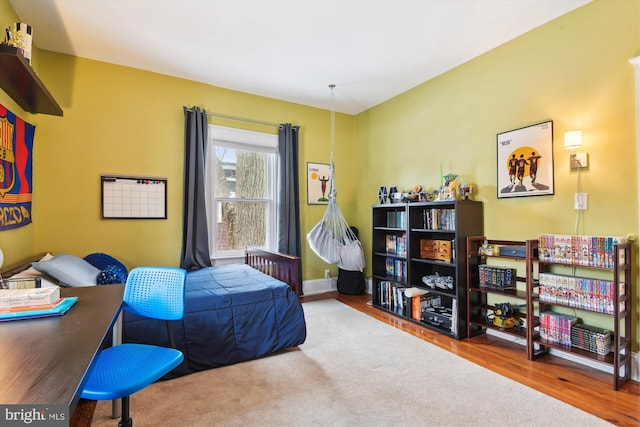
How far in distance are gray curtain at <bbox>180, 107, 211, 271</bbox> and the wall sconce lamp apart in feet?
11.3

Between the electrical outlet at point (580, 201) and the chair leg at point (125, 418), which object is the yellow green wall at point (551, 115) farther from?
the chair leg at point (125, 418)

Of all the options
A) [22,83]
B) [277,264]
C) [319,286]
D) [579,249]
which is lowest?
[319,286]

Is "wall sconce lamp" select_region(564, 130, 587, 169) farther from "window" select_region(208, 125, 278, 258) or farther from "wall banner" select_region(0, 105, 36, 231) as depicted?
"wall banner" select_region(0, 105, 36, 231)

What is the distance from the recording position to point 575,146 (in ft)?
7.83

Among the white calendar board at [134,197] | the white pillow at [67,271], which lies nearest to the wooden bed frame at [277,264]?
the white calendar board at [134,197]

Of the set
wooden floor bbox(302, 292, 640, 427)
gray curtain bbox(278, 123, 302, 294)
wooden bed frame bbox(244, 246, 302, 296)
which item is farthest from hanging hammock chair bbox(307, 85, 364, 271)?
wooden floor bbox(302, 292, 640, 427)

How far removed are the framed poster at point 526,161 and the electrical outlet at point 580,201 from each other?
0.63ft

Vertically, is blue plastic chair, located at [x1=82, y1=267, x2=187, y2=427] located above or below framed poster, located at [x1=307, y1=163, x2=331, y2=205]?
below

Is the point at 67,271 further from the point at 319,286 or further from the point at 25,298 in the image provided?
the point at 319,286

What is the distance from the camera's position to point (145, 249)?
137 inches

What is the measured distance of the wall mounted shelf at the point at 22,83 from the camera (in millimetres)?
1676

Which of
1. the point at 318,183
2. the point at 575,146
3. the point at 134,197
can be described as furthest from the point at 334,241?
the point at 575,146

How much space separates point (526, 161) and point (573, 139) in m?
0.42

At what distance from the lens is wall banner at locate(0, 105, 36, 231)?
2289 millimetres
